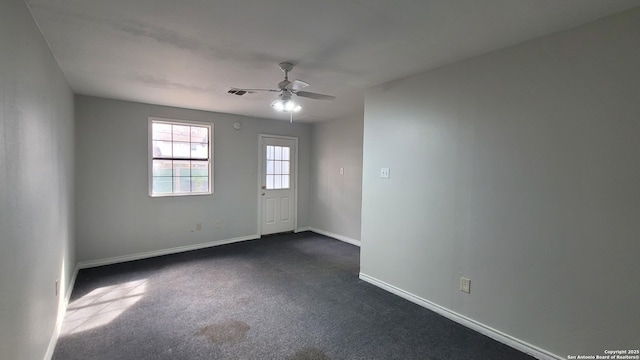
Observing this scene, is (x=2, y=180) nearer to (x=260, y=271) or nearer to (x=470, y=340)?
(x=260, y=271)

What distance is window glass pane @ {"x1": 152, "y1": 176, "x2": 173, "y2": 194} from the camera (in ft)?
14.4

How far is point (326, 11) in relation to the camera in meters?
1.75

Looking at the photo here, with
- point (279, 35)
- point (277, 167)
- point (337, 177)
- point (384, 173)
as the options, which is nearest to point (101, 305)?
point (279, 35)

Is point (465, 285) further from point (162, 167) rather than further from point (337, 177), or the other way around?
point (162, 167)

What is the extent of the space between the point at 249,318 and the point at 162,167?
9.76ft

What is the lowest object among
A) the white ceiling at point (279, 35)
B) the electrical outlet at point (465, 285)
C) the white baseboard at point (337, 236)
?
the white baseboard at point (337, 236)

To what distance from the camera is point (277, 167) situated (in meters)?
5.76

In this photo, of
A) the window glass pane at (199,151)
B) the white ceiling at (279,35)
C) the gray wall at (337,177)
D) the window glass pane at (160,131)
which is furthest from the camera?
the gray wall at (337,177)

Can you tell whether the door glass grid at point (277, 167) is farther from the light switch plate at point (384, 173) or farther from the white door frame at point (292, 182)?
the light switch plate at point (384, 173)

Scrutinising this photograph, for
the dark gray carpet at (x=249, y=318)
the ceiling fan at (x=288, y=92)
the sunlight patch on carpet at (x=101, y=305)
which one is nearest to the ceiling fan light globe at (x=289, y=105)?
the ceiling fan at (x=288, y=92)

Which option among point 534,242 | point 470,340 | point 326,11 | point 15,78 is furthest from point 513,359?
point 15,78

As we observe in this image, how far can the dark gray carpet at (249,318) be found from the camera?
217cm

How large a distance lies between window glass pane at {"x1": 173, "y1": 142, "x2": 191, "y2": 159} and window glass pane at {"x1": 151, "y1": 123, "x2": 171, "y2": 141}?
0.51 feet

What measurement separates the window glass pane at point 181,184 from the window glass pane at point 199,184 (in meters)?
0.06
